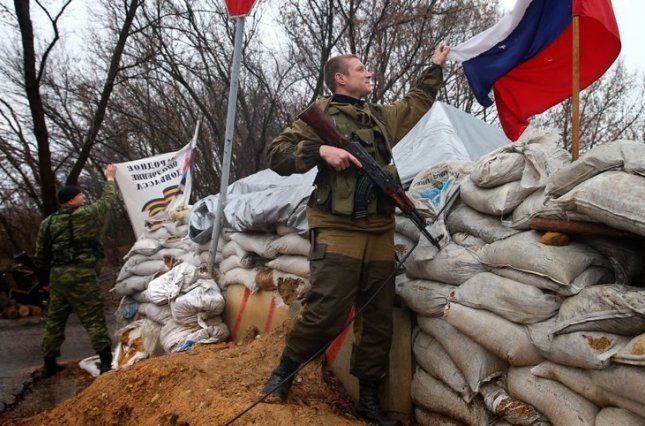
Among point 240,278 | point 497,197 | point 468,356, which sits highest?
point 497,197

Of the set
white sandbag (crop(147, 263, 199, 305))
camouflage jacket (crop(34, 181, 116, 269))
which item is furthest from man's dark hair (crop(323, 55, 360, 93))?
camouflage jacket (crop(34, 181, 116, 269))

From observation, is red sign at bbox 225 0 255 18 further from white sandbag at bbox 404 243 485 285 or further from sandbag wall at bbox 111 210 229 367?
white sandbag at bbox 404 243 485 285

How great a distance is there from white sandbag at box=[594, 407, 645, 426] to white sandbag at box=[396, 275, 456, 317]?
0.74m

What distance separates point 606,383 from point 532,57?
1869 millimetres

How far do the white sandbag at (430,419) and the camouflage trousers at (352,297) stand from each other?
25 cm

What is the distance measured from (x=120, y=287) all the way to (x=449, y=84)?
10.6 m

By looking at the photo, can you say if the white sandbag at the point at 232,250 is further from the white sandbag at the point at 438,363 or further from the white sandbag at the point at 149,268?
the white sandbag at the point at 438,363

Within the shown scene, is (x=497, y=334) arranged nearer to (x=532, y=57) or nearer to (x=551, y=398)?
(x=551, y=398)

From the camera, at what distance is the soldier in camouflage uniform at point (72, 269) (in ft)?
14.7

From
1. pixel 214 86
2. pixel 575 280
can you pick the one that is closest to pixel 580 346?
pixel 575 280

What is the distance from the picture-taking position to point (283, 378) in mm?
2293

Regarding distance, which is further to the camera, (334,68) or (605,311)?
(334,68)

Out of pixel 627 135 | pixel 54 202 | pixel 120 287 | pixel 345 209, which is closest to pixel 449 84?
pixel 627 135

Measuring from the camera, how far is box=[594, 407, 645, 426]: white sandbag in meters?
1.46
